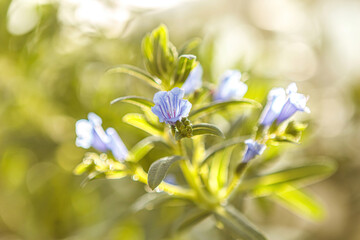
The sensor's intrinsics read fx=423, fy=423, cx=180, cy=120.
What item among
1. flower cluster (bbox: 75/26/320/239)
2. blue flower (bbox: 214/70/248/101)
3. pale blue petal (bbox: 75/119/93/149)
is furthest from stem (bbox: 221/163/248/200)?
pale blue petal (bbox: 75/119/93/149)

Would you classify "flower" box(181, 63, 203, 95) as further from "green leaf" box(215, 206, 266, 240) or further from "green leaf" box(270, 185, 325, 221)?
"green leaf" box(270, 185, 325, 221)

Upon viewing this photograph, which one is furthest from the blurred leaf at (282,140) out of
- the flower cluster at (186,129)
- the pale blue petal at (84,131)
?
the pale blue petal at (84,131)

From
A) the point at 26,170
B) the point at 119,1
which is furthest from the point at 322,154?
the point at 26,170

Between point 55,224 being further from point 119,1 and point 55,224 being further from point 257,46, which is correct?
point 257,46

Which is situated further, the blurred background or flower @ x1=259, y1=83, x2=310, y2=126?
the blurred background

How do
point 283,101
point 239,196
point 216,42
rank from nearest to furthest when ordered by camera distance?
1. point 283,101
2. point 239,196
3. point 216,42
